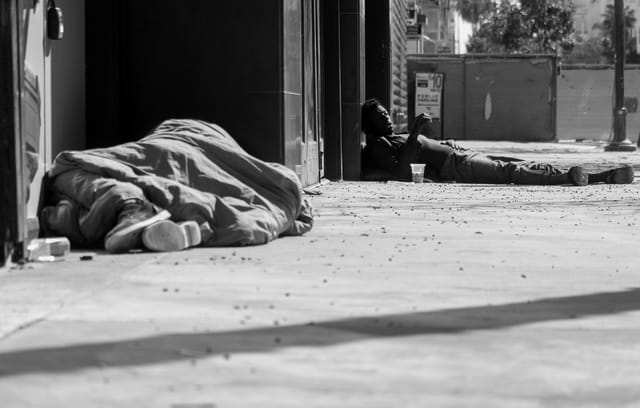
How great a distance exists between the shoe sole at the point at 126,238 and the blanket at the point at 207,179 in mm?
372

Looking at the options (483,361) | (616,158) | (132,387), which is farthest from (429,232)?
(616,158)

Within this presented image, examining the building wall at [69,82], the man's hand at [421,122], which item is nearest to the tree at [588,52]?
the man's hand at [421,122]

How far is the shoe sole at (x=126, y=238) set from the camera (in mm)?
6977

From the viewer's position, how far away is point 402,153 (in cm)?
1486

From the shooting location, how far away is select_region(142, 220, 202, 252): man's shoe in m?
7.00

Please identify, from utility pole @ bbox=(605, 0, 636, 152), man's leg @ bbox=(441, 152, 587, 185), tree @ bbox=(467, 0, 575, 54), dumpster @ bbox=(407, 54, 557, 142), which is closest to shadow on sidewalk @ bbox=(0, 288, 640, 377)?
man's leg @ bbox=(441, 152, 587, 185)

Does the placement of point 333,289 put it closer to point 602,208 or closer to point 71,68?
point 71,68

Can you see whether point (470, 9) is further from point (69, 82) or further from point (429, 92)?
point (69, 82)

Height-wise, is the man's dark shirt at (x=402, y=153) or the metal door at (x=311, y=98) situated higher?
the metal door at (x=311, y=98)

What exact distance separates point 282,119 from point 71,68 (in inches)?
84.3

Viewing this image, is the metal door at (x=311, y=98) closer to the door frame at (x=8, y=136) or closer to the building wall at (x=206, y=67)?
the building wall at (x=206, y=67)

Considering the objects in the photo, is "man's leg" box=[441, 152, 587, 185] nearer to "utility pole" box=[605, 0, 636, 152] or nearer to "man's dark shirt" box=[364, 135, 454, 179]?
"man's dark shirt" box=[364, 135, 454, 179]

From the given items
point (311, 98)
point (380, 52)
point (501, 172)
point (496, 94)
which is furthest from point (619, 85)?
point (311, 98)

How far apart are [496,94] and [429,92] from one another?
2339 millimetres
